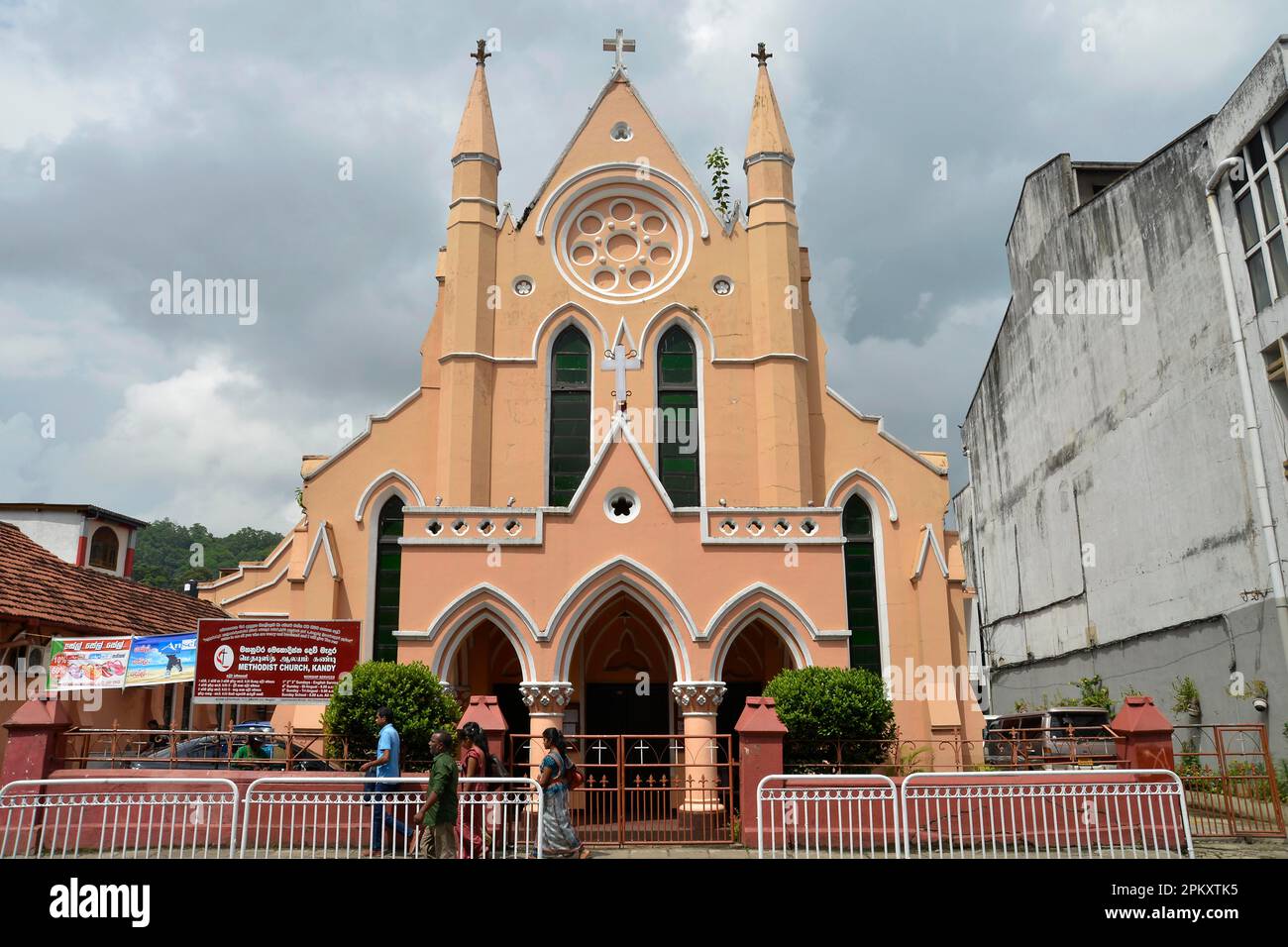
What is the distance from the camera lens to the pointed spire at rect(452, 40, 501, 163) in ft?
68.0

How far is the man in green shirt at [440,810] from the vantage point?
28.8 ft

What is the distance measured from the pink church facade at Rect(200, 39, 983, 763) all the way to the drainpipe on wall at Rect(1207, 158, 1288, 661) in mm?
5163

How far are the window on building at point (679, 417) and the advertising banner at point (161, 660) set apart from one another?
912 centimetres

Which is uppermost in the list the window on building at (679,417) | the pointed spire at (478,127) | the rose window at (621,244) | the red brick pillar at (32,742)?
the pointed spire at (478,127)

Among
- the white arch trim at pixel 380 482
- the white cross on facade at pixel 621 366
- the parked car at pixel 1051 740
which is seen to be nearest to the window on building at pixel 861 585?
the parked car at pixel 1051 740

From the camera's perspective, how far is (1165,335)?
20.6 m

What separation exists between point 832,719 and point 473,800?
6.09 meters

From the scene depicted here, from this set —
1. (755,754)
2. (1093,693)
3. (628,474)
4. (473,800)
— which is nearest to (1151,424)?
(1093,693)

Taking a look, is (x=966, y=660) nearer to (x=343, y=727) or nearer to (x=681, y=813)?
(x=681, y=813)

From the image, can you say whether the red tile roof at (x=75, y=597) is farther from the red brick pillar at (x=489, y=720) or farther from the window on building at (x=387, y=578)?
the red brick pillar at (x=489, y=720)

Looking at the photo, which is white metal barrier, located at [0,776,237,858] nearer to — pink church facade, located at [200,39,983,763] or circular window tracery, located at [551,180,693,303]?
pink church facade, located at [200,39,983,763]

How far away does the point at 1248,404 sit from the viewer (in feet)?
56.3

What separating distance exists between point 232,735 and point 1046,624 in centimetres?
2292

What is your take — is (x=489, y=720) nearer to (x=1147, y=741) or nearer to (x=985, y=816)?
(x=985, y=816)
